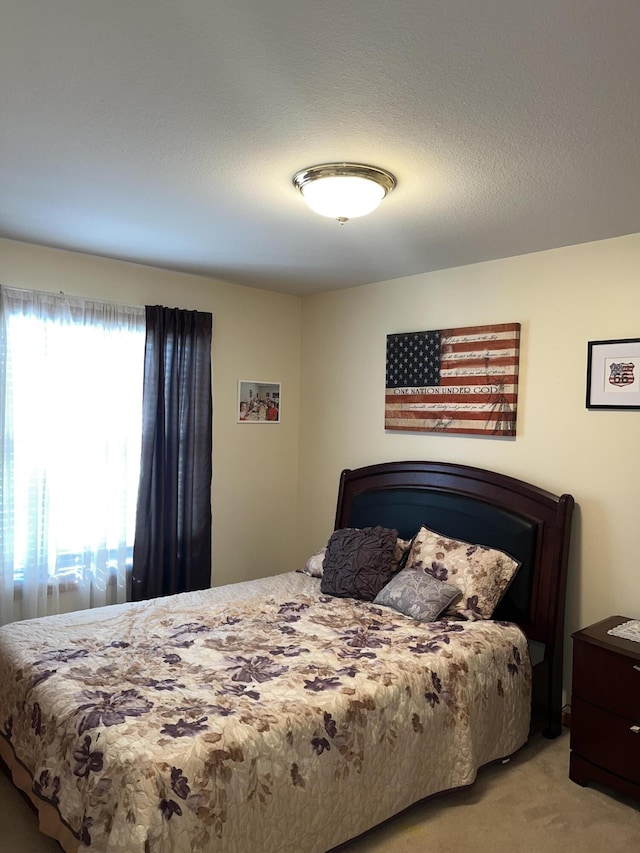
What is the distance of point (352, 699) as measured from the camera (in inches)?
87.6

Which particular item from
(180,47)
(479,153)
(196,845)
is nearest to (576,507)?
(479,153)

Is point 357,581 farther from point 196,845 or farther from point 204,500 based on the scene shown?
point 196,845

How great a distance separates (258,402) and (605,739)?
2.94 m

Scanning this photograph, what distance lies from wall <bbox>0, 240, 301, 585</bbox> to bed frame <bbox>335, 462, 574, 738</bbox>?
39.0 inches

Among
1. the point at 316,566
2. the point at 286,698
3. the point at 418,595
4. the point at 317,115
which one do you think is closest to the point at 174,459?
the point at 316,566

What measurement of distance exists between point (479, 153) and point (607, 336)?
4.51 feet

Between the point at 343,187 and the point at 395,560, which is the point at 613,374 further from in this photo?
the point at 343,187

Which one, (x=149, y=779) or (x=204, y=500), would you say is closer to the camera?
(x=149, y=779)

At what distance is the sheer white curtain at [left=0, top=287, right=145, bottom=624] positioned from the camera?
334 cm

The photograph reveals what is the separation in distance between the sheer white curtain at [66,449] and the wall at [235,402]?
234 millimetres

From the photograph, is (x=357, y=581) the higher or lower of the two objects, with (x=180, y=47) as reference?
lower

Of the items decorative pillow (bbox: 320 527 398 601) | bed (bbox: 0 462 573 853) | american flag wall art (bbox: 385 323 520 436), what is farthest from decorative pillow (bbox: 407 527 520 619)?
american flag wall art (bbox: 385 323 520 436)

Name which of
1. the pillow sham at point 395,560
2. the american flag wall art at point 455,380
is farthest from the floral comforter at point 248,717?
the american flag wall art at point 455,380

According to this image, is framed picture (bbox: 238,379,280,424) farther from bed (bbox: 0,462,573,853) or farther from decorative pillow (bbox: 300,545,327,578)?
bed (bbox: 0,462,573,853)
